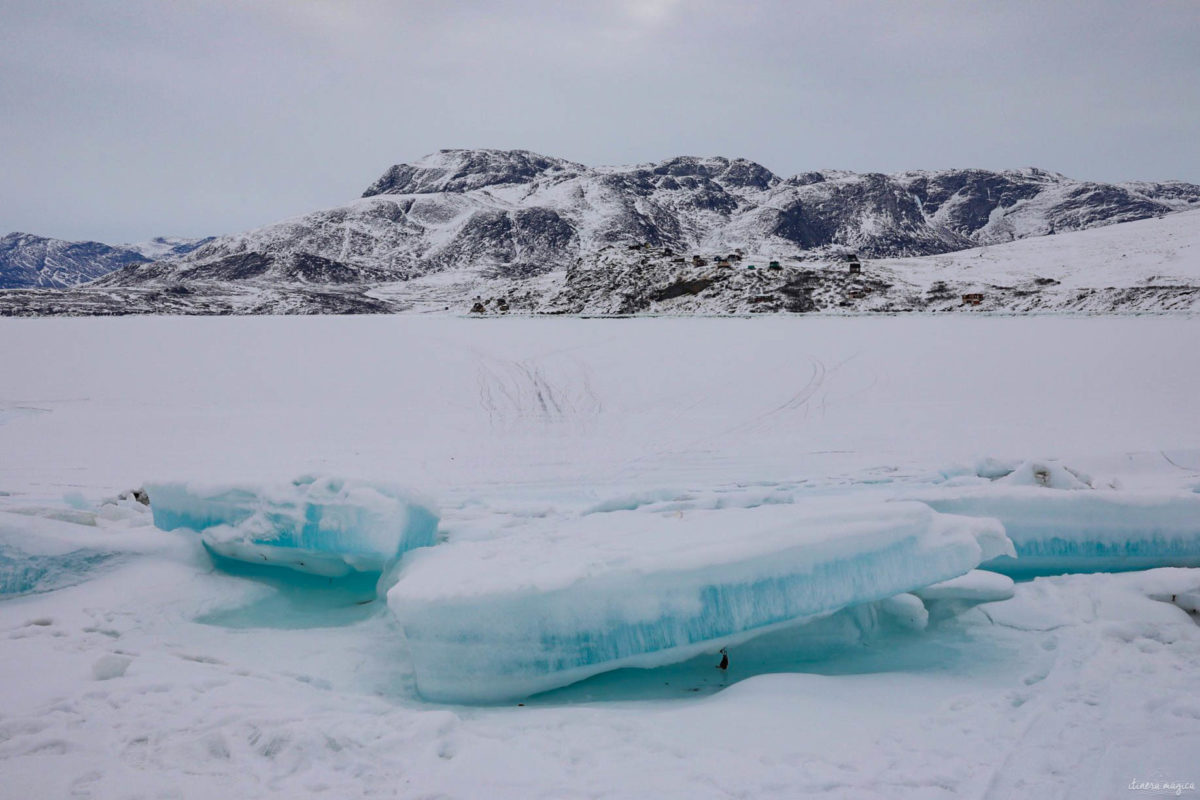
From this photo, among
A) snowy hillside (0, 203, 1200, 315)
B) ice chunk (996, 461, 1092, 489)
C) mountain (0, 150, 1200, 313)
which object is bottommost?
ice chunk (996, 461, 1092, 489)

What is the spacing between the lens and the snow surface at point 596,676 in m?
3.00

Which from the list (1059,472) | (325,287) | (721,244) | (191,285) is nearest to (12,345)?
(1059,472)

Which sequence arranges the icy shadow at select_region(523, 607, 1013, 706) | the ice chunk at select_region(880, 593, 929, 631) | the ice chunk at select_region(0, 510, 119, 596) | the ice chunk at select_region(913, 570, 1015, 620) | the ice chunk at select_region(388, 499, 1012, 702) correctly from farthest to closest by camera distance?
1. the ice chunk at select_region(913, 570, 1015, 620)
2. the ice chunk at select_region(880, 593, 929, 631)
3. the ice chunk at select_region(0, 510, 119, 596)
4. the icy shadow at select_region(523, 607, 1013, 706)
5. the ice chunk at select_region(388, 499, 1012, 702)

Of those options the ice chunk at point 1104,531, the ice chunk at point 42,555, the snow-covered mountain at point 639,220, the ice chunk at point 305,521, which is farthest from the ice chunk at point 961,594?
the snow-covered mountain at point 639,220

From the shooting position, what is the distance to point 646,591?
13.1 feet

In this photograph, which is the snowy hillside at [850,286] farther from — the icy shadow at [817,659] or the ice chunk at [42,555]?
the ice chunk at [42,555]

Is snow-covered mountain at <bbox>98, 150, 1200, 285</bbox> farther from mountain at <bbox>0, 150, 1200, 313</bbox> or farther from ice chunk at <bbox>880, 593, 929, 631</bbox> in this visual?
ice chunk at <bbox>880, 593, 929, 631</bbox>

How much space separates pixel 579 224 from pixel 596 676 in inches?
4498

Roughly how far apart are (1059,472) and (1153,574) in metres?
1.62

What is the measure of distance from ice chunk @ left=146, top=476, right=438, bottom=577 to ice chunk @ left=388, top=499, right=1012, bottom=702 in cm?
68

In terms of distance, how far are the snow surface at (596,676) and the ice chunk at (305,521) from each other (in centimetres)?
22

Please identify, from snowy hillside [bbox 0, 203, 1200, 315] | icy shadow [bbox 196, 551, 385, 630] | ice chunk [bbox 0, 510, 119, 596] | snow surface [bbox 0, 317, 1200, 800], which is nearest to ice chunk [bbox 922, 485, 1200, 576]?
snow surface [bbox 0, 317, 1200, 800]

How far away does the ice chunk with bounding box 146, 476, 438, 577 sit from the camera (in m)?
4.84

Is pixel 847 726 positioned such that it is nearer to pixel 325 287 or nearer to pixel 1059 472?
pixel 1059 472
